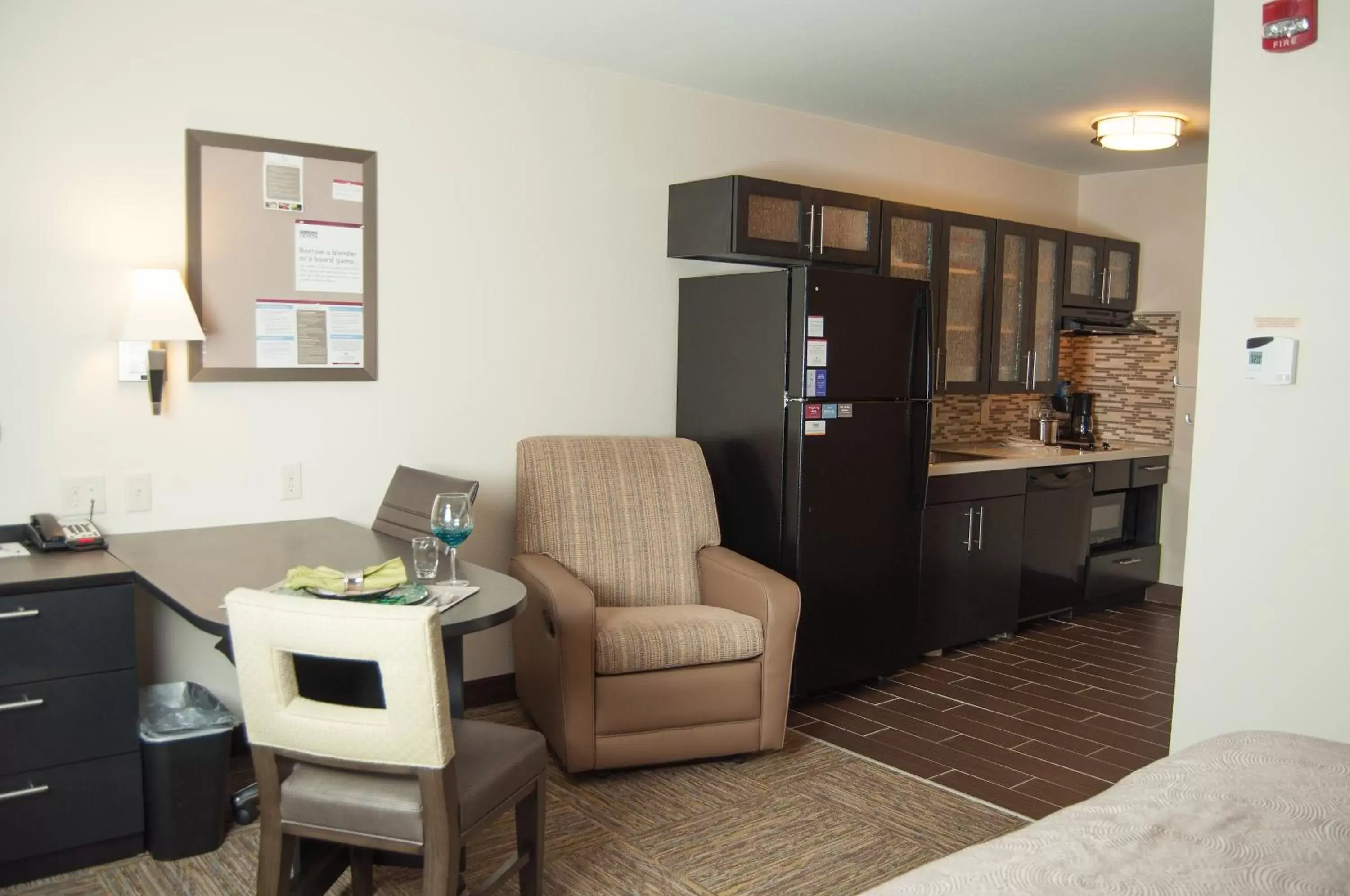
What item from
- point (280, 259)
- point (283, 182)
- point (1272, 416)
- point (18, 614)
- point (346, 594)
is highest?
point (283, 182)

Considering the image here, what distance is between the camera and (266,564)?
285cm

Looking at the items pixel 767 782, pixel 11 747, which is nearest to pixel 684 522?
pixel 767 782

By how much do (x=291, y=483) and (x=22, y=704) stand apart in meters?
1.13

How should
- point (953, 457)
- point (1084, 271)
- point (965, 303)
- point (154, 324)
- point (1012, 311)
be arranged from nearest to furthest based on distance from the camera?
point (154, 324)
point (953, 457)
point (965, 303)
point (1012, 311)
point (1084, 271)

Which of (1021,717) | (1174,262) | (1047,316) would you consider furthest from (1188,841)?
(1174,262)

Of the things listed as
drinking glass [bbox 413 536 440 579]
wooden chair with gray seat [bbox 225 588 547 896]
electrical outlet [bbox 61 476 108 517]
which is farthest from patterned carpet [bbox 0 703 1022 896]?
electrical outlet [bbox 61 476 108 517]

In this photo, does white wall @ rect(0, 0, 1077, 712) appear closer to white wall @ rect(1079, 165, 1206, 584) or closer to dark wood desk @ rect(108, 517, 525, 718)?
dark wood desk @ rect(108, 517, 525, 718)

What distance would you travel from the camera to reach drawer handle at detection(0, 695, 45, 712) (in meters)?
2.58

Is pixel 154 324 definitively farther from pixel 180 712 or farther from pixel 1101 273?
pixel 1101 273

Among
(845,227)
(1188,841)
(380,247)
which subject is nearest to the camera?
(1188,841)

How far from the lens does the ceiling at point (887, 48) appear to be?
3445 mm

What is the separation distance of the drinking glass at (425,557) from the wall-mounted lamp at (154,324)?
1.10 metres

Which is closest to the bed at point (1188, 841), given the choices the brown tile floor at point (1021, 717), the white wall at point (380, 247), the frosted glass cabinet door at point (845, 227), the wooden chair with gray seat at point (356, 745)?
the wooden chair with gray seat at point (356, 745)

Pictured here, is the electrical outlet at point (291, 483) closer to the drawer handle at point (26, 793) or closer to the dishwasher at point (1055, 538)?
the drawer handle at point (26, 793)
